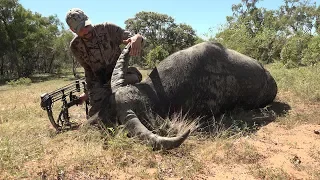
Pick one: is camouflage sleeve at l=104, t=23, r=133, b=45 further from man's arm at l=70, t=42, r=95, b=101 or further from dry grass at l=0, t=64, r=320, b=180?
dry grass at l=0, t=64, r=320, b=180

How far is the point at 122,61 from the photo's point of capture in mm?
4898

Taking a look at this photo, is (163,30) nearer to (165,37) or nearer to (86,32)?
(165,37)

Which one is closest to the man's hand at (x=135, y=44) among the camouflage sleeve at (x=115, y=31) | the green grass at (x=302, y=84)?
the camouflage sleeve at (x=115, y=31)

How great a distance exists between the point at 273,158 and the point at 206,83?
186 cm

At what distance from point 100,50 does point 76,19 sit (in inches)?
27.4

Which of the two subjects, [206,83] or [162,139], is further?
[206,83]

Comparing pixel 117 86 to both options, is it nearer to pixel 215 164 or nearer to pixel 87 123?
pixel 87 123

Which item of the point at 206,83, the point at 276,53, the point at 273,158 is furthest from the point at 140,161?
the point at 276,53

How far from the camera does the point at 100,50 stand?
546 centimetres

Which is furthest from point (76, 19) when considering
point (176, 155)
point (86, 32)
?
point (176, 155)

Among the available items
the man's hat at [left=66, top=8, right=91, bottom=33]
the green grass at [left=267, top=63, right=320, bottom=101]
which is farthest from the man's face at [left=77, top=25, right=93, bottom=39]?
the green grass at [left=267, top=63, right=320, bottom=101]

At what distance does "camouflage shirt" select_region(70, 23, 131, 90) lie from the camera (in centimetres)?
537

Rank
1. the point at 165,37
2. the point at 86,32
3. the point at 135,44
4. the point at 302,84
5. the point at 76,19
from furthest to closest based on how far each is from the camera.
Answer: the point at 165,37 < the point at 302,84 < the point at 86,32 < the point at 76,19 < the point at 135,44

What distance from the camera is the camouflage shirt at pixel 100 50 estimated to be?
17.6 feet
